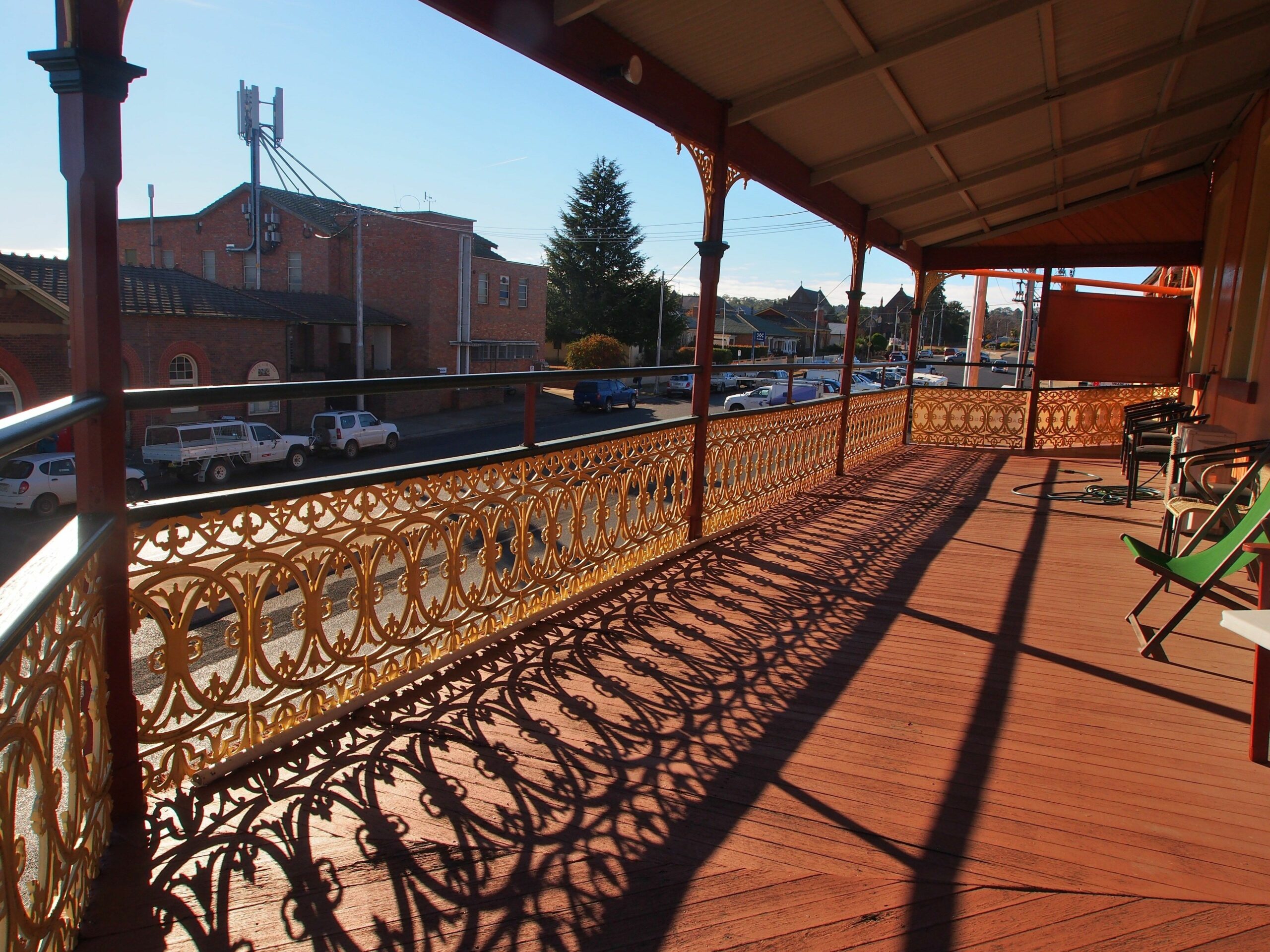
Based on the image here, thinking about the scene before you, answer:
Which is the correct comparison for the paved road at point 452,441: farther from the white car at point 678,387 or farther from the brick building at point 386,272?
the brick building at point 386,272

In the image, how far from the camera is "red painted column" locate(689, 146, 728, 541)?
5.00 meters

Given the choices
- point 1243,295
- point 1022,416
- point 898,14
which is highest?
point 898,14

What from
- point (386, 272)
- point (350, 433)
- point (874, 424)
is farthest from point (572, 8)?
point (386, 272)

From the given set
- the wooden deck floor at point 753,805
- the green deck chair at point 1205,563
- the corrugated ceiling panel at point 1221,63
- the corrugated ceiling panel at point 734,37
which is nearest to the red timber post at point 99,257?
the wooden deck floor at point 753,805

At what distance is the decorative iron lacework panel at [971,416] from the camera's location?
1110 cm

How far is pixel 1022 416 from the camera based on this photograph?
11.1 meters

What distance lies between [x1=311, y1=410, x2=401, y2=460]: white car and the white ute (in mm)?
1186

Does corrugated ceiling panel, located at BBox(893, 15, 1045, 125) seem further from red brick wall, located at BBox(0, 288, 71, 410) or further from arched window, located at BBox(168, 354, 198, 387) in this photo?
arched window, located at BBox(168, 354, 198, 387)

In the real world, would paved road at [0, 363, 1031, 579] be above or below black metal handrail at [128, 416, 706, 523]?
below

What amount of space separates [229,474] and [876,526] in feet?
33.7

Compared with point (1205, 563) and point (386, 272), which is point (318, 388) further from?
point (386, 272)

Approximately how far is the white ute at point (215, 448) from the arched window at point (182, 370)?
5.56 m

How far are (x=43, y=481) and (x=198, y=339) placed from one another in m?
17.2

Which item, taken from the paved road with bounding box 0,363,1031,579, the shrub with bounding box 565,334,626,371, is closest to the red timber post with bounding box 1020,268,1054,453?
the paved road with bounding box 0,363,1031,579
